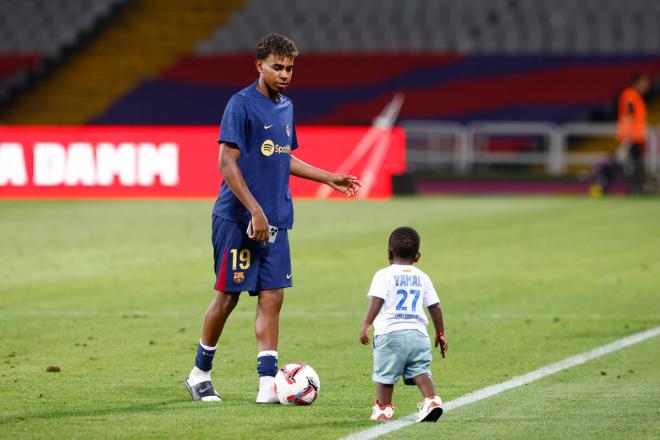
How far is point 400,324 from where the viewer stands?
7.03 metres

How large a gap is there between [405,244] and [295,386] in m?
1.11

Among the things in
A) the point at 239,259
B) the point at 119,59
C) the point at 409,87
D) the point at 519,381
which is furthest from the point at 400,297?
the point at 119,59

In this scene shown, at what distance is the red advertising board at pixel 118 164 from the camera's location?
28.4 metres

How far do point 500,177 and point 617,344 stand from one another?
22.7m

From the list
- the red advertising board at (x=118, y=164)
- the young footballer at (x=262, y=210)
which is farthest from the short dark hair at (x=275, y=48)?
the red advertising board at (x=118, y=164)

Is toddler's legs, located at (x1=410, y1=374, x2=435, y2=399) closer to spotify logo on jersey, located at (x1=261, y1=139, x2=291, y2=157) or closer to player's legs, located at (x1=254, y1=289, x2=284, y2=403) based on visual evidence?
player's legs, located at (x1=254, y1=289, x2=284, y2=403)

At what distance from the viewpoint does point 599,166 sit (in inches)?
1161

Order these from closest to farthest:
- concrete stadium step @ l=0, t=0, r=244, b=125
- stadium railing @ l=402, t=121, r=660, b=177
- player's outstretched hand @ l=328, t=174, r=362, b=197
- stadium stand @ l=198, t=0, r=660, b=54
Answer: player's outstretched hand @ l=328, t=174, r=362, b=197, stadium railing @ l=402, t=121, r=660, b=177, stadium stand @ l=198, t=0, r=660, b=54, concrete stadium step @ l=0, t=0, r=244, b=125

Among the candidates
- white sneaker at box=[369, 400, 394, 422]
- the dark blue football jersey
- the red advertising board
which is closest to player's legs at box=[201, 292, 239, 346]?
the dark blue football jersey

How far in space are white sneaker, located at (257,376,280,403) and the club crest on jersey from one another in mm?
1224

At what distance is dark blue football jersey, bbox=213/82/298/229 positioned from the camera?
7.71 m

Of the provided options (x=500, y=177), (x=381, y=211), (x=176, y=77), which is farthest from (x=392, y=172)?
(x=176, y=77)

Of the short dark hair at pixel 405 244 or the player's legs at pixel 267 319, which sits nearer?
the short dark hair at pixel 405 244

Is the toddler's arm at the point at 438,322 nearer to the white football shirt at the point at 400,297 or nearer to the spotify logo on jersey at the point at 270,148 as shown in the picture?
the white football shirt at the point at 400,297
